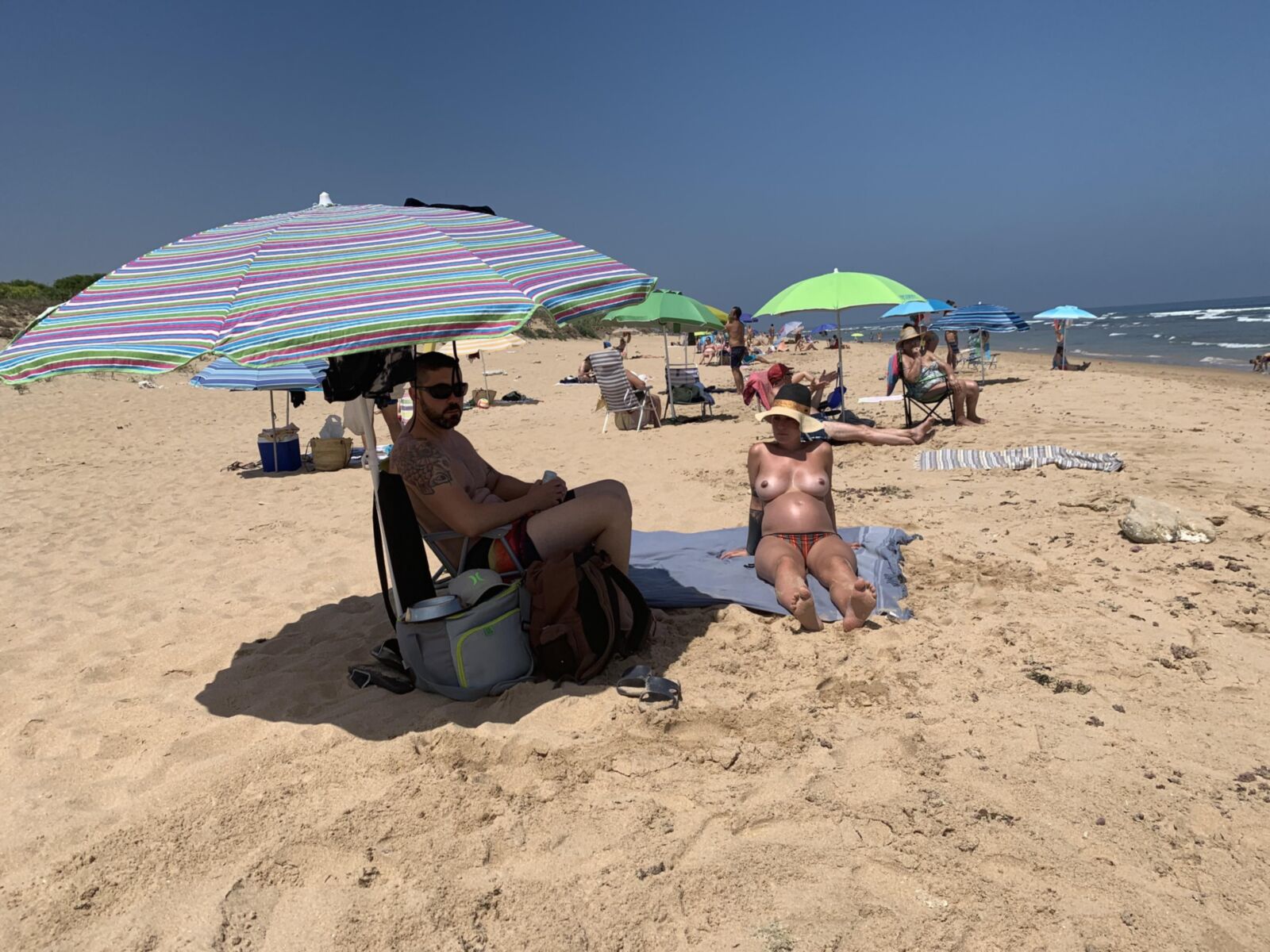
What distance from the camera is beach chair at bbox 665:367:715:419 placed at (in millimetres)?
11398

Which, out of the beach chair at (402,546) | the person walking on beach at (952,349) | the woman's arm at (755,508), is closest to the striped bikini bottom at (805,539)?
the woman's arm at (755,508)

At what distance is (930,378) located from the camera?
8.72m

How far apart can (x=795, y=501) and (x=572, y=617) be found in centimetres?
146

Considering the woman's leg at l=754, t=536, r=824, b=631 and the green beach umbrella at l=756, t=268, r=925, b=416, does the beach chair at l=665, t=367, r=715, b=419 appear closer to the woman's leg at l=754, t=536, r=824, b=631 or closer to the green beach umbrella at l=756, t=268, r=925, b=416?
the green beach umbrella at l=756, t=268, r=925, b=416

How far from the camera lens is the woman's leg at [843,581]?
3512mm

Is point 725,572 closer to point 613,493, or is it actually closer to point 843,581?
point 843,581

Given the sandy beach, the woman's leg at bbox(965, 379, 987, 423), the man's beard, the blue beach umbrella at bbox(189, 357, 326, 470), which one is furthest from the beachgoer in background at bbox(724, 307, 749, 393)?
the man's beard

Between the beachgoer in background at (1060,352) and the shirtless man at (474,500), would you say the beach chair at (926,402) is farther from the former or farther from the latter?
the beachgoer in background at (1060,352)

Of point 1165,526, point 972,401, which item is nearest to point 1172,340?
point 972,401

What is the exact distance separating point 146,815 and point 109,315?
5.12ft

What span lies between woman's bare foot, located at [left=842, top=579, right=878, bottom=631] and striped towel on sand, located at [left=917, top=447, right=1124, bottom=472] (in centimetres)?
365

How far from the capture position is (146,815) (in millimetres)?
2398

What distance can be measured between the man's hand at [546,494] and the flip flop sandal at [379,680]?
2.93ft

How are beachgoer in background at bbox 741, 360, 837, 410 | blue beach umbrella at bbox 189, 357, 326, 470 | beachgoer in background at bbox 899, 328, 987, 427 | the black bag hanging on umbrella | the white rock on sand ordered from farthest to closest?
1. beachgoer in background at bbox 741, 360, 837, 410
2. beachgoer in background at bbox 899, 328, 987, 427
3. blue beach umbrella at bbox 189, 357, 326, 470
4. the white rock on sand
5. the black bag hanging on umbrella
